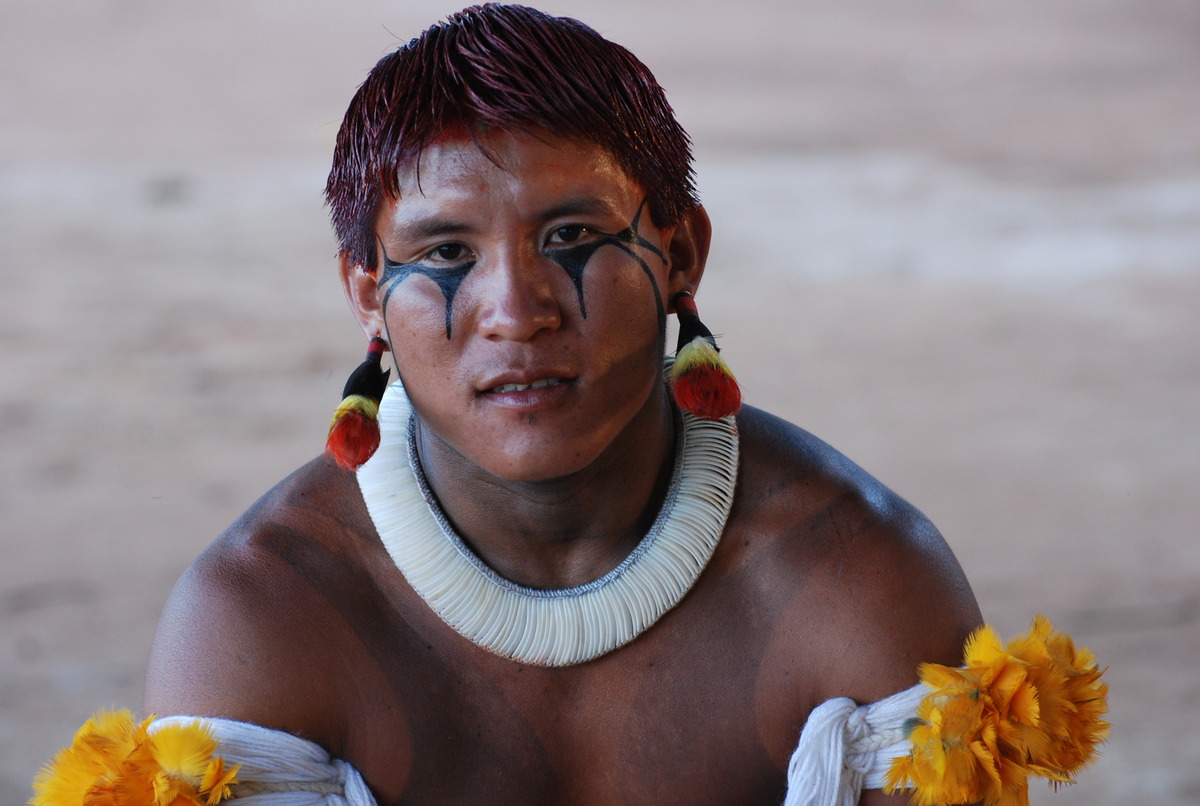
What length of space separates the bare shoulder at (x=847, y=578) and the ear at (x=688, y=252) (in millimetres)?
315

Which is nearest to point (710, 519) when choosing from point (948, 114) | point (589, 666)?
point (589, 666)

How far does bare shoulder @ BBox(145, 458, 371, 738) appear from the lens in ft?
6.74

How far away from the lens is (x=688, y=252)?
2.28 meters

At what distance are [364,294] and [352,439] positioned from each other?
0.26 m

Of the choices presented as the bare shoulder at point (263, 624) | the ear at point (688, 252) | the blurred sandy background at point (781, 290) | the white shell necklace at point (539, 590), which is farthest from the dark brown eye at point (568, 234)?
the blurred sandy background at point (781, 290)

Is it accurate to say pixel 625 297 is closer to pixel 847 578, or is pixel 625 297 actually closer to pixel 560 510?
pixel 560 510

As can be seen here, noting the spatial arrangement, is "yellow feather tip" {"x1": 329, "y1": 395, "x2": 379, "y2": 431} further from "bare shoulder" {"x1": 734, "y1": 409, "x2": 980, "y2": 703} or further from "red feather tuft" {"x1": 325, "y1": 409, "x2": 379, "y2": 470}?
"bare shoulder" {"x1": 734, "y1": 409, "x2": 980, "y2": 703}

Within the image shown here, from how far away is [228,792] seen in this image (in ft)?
6.37

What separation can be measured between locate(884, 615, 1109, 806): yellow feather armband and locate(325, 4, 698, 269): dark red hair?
842 mm

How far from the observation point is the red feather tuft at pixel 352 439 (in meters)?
2.09

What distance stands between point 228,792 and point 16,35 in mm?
13098

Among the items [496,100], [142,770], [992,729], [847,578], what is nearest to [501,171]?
[496,100]

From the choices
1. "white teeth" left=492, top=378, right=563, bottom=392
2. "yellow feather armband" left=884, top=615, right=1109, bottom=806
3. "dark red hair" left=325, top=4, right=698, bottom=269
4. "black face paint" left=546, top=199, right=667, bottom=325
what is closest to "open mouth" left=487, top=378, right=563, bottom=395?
"white teeth" left=492, top=378, right=563, bottom=392

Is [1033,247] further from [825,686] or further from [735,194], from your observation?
[825,686]
